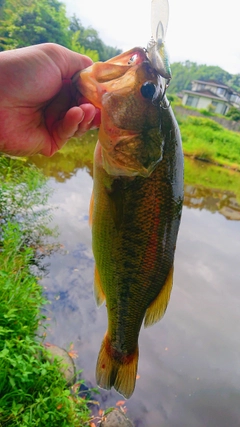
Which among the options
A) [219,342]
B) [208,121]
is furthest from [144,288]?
[208,121]

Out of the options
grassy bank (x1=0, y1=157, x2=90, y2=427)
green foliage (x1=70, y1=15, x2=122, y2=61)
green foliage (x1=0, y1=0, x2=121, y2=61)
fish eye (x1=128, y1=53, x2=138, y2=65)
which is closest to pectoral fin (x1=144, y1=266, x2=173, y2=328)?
Result: fish eye (x1=128, y1=53, x2=138, y2=65)

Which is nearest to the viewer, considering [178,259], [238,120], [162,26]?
[162,26]

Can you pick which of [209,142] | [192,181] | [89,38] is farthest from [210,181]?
[89,38]

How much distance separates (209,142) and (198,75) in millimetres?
71480

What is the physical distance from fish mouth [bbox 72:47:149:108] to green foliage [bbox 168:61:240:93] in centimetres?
9033

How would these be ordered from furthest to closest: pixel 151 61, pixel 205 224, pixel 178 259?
pixel 205 224 < pixel 178 259 < pixel 151 61

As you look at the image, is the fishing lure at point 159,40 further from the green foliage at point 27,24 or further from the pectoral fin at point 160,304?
the green foliage at point 27,24

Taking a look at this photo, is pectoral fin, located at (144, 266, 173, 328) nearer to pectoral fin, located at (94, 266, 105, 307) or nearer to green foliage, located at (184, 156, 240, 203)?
pectoral fin, located at (94, 266, 105, 307)

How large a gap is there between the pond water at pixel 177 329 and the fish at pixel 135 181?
8.58 feet

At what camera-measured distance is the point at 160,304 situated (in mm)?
1557

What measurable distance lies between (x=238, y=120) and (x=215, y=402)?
35474 millimetres

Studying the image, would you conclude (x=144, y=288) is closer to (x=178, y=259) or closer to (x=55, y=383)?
(x=55, y=383)

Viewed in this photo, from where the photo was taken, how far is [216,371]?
4387 mm

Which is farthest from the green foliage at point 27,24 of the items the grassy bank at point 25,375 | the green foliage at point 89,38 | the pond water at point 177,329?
the grassy bank at point 25,375
